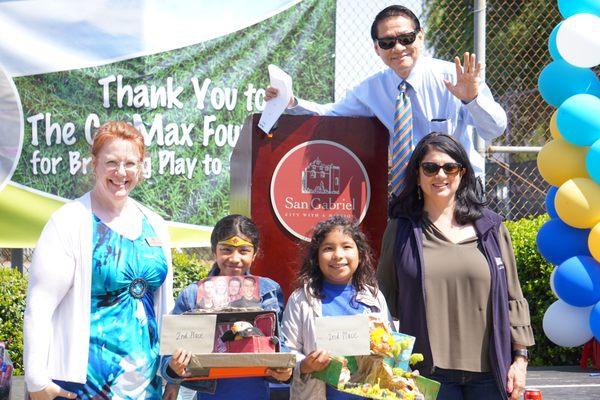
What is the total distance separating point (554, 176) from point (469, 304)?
10.2 feet

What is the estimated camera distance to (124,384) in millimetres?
3180

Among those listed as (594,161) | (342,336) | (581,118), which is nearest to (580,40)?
(581,118)

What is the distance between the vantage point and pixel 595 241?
6.08 metres

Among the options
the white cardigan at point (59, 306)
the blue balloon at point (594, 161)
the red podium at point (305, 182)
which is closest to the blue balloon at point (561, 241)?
the blue balloon at point (594, 161)

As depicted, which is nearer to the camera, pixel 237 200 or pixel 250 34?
pixel 237 200

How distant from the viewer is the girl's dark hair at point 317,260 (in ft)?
11.3

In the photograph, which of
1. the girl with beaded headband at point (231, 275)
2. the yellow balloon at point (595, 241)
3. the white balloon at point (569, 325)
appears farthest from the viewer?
the white balloon at point (569, 325)

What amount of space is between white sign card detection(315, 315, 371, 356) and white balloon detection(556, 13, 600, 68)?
354 centimetres

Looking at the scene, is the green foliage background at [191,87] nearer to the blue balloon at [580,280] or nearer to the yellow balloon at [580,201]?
the yellow balloon at [580,201]

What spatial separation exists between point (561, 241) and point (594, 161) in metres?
0.64

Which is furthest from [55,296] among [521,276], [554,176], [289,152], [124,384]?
[521,276]

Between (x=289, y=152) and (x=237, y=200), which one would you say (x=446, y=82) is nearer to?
(x=289, y=152)

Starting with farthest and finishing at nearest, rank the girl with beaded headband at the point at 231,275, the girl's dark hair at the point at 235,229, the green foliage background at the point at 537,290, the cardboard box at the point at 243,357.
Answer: the green foliage background at the point at 537,290
the girl's dark hair at the point at 235,229
the girl with beaded headband at the point at 231,275
the cardboard box at the point at 243,357

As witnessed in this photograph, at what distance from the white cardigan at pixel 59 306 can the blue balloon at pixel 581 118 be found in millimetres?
3743
